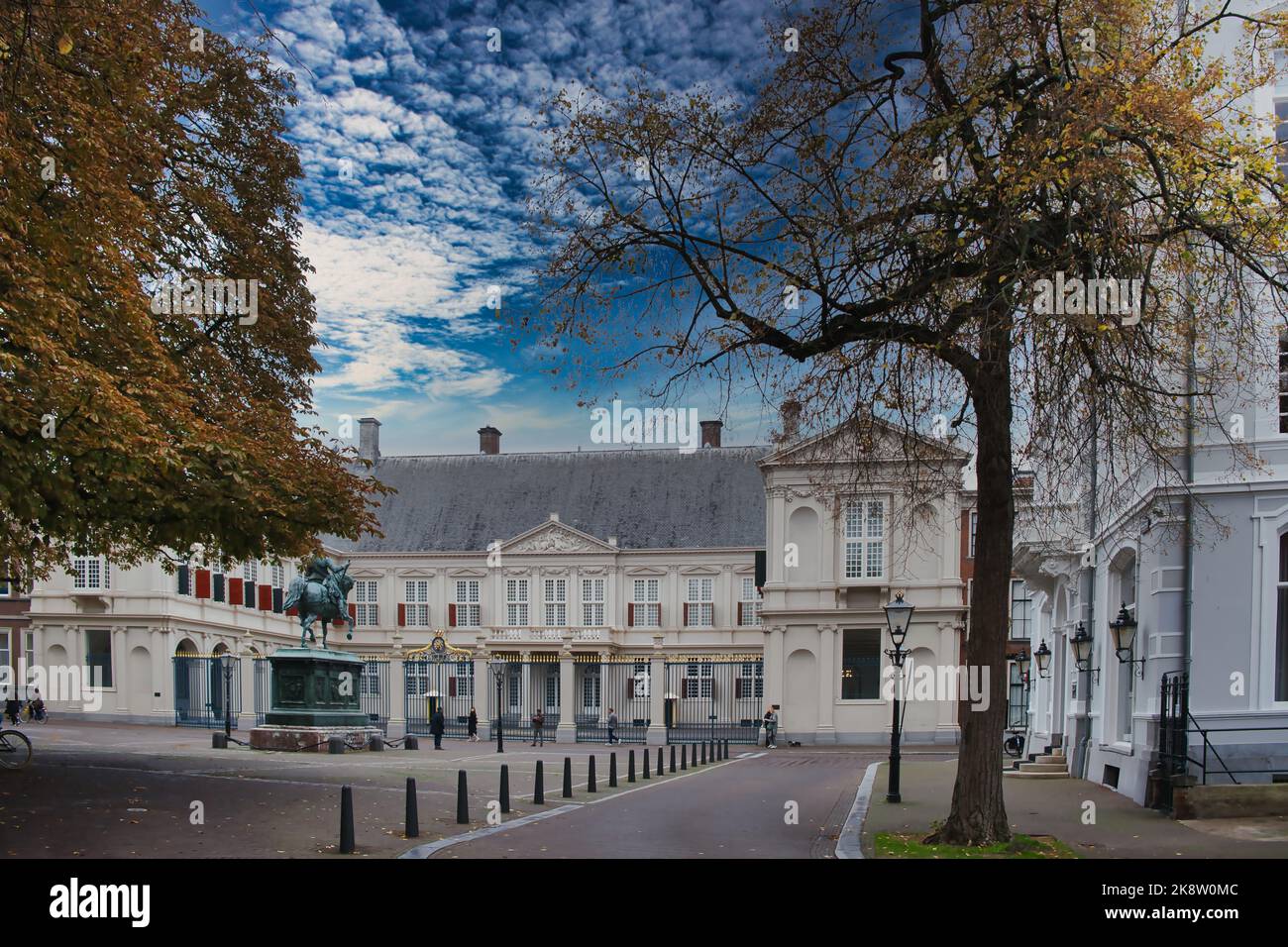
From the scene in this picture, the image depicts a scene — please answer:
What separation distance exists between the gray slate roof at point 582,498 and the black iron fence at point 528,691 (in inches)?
326

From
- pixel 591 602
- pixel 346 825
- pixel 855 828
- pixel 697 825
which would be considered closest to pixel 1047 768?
pixel 855 828

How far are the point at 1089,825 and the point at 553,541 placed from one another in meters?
49.9

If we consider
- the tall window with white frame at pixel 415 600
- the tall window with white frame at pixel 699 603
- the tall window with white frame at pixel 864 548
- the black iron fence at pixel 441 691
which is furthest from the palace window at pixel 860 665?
the tall window with white frame at pixel 415 600

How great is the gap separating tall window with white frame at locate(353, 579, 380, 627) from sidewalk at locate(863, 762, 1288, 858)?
156 ft

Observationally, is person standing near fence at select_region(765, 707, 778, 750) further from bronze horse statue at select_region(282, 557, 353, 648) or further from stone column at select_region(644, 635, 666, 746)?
bronze horse statue at select_region(282, 557, 353, 648)

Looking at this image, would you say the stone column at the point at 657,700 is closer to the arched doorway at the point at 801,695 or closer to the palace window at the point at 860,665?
the arched doorway at the point at 801,695

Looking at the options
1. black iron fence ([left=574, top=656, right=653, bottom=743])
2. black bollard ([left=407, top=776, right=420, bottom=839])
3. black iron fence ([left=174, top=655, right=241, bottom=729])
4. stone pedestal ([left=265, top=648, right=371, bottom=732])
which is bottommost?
black iron fence ([left=574, top=656, right=653, bottom=743])

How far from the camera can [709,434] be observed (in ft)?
221

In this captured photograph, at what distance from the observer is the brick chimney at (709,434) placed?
66750 millimetres

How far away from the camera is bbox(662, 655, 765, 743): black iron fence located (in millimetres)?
50562

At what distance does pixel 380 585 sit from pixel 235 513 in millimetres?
51015

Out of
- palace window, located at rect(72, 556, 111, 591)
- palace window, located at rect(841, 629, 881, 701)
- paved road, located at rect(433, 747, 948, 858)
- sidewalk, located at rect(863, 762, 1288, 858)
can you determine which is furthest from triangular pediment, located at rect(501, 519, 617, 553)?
sidewalk, located at rect(863, 762, 1288, 858)

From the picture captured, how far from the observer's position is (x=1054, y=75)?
12.2 metres

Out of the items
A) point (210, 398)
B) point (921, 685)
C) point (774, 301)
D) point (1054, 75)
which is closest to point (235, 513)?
point (210, 398)
